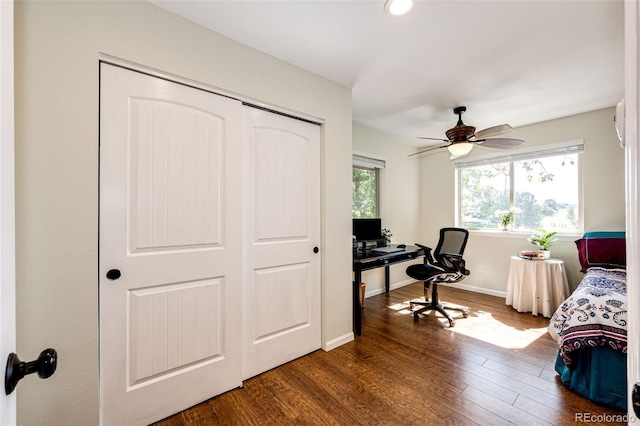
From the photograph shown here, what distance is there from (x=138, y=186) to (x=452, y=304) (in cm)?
381

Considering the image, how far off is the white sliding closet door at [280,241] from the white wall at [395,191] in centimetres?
170

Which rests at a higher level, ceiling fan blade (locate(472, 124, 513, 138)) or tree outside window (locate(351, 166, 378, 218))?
ceiling fan blade (locate(472, 124, 513, 138))

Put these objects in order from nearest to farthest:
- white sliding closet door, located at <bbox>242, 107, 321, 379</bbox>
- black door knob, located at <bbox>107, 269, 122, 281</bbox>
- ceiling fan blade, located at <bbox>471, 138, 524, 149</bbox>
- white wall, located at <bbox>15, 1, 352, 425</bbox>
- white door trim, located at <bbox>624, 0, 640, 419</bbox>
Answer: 1. white door trim, located at <bbox>624, 0, 640, 419</bbox>
2. white wall, located at <bbox>15, 1, 352, 425</bbox>
3. black door knob, located at <bbox>107, 269, 122, 281</bbox>
4. white sliding closet door, located at <bbox>242, 107, 321, 379</bbox>
5. ceiling fan blade, located at <bbox>471, 138, 524, 149</bbox>

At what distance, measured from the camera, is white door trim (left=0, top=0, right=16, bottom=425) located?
19.9 inches

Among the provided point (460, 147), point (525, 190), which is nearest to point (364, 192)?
point (460, 147)

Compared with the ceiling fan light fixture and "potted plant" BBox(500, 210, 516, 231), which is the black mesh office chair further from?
"potted plant" BBox(500, 210, 516, 231)

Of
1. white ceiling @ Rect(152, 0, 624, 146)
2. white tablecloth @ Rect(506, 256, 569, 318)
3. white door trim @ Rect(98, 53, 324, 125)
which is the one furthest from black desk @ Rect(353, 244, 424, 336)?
→ white ceiling @ Rect(152, 0, 624, 146)

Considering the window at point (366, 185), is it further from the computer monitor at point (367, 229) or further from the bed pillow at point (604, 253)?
the bed pillow at point (604, 253)

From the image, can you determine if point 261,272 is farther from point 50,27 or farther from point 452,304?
point 452,304

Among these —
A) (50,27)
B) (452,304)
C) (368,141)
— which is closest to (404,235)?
(452,304)

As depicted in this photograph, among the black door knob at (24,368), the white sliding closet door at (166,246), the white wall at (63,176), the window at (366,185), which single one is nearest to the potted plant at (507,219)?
the window at (366,185)

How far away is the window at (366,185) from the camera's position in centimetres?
381

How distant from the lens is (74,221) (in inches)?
51.5

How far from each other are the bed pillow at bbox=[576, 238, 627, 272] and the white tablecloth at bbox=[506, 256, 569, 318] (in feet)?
1.14
